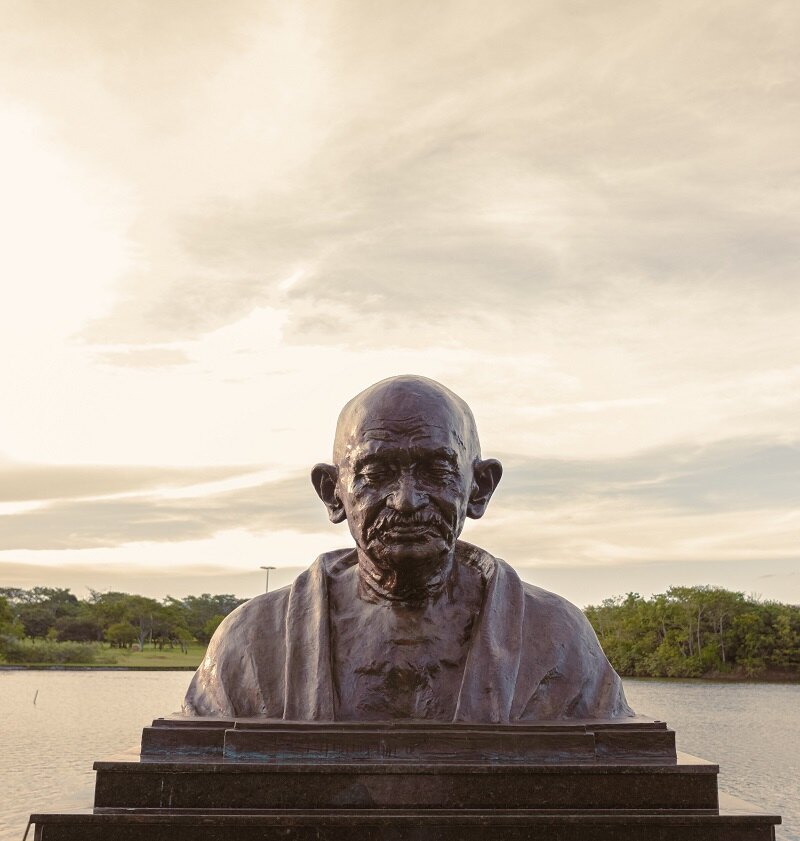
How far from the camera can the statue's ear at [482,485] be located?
13.8 ft

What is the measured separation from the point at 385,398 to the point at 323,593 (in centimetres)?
85

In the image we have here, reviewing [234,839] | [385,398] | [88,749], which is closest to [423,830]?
[234,839]

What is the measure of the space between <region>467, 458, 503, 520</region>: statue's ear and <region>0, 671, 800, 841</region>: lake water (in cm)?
180

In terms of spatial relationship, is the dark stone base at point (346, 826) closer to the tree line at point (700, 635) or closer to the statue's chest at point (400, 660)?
the statue's chest at point (400, 660)

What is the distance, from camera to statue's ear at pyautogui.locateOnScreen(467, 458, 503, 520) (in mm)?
4211

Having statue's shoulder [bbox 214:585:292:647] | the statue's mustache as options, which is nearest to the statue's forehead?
the statue's mustache

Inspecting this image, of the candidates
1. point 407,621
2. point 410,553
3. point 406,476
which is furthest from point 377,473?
point 407,621

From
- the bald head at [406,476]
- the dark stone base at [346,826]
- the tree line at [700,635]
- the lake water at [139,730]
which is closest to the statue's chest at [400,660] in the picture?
the bald head at [406,476]

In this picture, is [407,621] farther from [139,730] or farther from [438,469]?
[139,730]

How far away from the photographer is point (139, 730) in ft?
72.9

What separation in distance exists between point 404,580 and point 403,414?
0.63 metres

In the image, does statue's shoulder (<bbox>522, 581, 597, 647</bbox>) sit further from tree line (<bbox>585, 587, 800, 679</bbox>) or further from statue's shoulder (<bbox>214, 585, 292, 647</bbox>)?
tree line (<bbox>585, 587, 800, 679</bbox>)

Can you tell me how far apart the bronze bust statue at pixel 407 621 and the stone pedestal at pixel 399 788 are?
9.2 inches

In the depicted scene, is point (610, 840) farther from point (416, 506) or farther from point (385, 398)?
point (385, 398)
